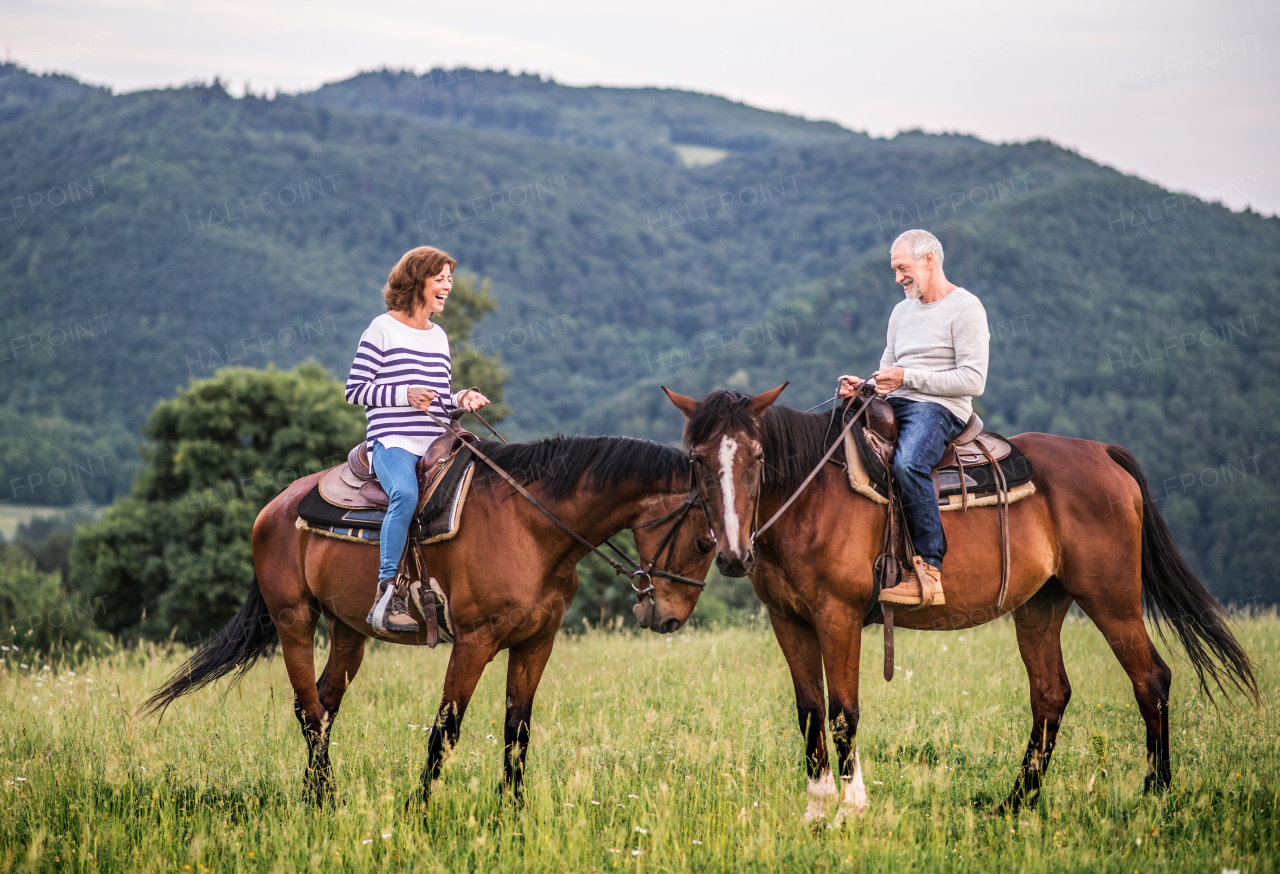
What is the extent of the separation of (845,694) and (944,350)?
2082mm

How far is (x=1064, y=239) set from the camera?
97.4 metres

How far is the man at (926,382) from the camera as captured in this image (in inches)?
204

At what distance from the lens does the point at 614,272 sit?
125 metres

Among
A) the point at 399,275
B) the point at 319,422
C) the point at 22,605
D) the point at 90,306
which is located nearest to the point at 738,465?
the point at 399,275

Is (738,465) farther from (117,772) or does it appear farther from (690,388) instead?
(690,388)

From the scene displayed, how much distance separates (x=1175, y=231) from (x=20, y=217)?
445 ft

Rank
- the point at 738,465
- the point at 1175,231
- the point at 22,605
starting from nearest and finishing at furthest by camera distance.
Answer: the point at 738,465 < the point at 22,605 < the point at 1175,231

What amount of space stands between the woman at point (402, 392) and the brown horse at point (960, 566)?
160 cm

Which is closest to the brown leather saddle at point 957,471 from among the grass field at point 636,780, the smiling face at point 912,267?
the smiling face at point 912,267

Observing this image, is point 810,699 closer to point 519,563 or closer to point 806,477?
point 806,477

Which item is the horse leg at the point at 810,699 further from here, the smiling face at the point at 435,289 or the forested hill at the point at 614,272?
the forested hill at the point at 614,272

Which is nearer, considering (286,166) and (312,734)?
(312,734)

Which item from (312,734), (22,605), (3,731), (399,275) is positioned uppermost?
(399,275)

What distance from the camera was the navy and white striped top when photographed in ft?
17.4
